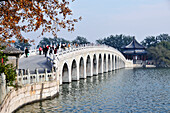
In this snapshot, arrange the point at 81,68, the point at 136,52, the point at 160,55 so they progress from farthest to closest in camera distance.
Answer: the point at 136,52
the point at 160,55
the point at 81,68

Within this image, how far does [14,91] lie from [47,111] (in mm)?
3770

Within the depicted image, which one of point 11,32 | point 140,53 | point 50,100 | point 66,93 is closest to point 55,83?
point 50,100

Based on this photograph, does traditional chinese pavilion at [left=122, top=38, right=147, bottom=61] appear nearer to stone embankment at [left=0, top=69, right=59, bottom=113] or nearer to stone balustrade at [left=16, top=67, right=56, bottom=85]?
stone embankment at [left=0, top=69, right=59, bottom=113]

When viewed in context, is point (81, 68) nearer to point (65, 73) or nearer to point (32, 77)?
point (65, 73)

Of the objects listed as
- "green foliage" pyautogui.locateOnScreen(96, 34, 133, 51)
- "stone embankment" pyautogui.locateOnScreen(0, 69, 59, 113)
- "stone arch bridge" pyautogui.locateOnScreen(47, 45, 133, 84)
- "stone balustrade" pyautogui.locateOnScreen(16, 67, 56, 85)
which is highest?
"green foliage" pyautogui.locateOnScreen(96, 34, 133, 51)

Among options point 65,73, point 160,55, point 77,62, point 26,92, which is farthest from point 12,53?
point 160,55

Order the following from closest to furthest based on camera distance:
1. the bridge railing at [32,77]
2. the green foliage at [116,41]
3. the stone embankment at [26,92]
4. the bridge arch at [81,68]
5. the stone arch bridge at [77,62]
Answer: the stone embankment at [26,92] < the bridge railing at [32,77] < the stone arch bridge at [77,62] < the bridge arch at [81,68] < the green foliage at [116,41]

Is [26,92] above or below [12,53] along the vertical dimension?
below

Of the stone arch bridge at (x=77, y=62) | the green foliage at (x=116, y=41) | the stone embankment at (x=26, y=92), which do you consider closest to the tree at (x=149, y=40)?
the green foliage at (x=116, y=41)

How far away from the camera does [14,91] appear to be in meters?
20.0

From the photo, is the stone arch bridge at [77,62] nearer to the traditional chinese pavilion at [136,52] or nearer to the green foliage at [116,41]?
the traditional chinese pavilion at [136,52]

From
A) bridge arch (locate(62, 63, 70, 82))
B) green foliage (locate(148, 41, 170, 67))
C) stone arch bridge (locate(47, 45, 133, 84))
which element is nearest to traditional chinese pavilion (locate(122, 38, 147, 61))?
green foliage (locate(148, 41, 170, 67))

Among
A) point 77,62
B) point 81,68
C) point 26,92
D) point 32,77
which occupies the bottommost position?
point 26,92

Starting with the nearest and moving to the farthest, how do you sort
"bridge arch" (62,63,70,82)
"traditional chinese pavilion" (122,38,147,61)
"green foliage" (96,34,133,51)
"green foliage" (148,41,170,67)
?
1. "bridge arch" (62,63,70,82)
2. "green foliage" (148,41,170,67)
3. "traditional chinese pavilion" (122,38,147,61)
4. "green foliage" (96,34,133,51)
